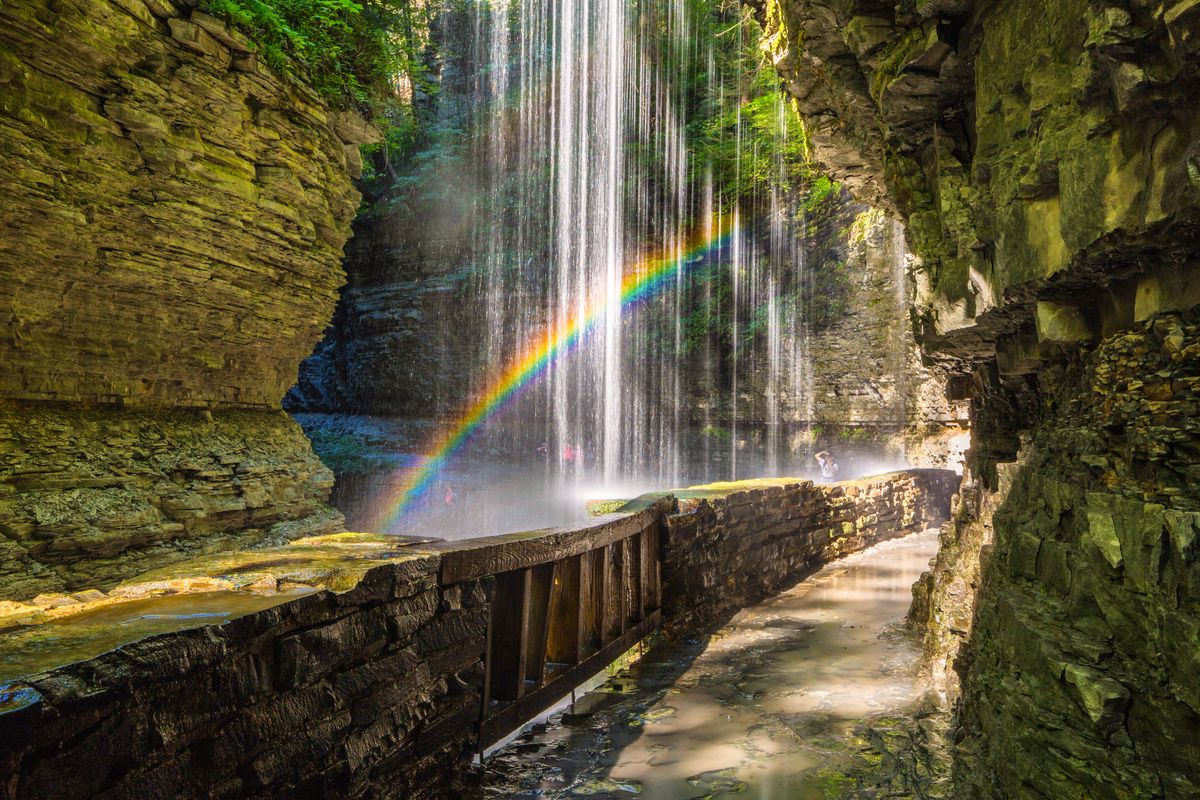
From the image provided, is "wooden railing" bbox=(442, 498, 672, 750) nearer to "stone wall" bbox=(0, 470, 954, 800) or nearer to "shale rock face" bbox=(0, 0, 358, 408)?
"stone wall" bbox=(0, 470, 954, 800)

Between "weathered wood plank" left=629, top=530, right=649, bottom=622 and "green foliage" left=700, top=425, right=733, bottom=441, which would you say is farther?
"green foliage" left=700, top=425, right=733, bottom=441

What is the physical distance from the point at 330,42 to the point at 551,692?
34.1ft

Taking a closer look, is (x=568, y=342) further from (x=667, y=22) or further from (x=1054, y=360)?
(x=1054, y=360)

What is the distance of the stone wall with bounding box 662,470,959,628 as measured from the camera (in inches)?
246

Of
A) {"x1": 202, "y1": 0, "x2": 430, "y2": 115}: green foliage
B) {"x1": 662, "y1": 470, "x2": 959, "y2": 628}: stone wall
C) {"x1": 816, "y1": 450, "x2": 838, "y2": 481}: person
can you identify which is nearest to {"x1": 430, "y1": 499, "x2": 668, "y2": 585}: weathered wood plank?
{"x1": 662, "y1": 470, "x2": 959, "y2": 628}: stone wall

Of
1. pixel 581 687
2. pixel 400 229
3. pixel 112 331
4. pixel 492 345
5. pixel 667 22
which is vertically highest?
pixel 667 22

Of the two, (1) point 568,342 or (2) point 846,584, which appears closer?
(2) point 846,584

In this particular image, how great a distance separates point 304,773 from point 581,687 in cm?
289

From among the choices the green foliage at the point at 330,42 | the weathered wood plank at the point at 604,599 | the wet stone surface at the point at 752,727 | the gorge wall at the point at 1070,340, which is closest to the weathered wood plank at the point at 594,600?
the weathered wood plank at the point at 604,599

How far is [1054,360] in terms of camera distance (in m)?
3.25

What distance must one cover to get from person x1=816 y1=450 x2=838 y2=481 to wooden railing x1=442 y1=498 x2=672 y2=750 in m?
12.1

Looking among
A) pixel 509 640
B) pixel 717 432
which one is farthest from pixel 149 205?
pixel 717 432

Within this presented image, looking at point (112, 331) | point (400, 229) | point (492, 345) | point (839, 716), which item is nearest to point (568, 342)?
point (492, 345)

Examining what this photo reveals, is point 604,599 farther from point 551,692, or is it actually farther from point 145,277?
point 145,277
